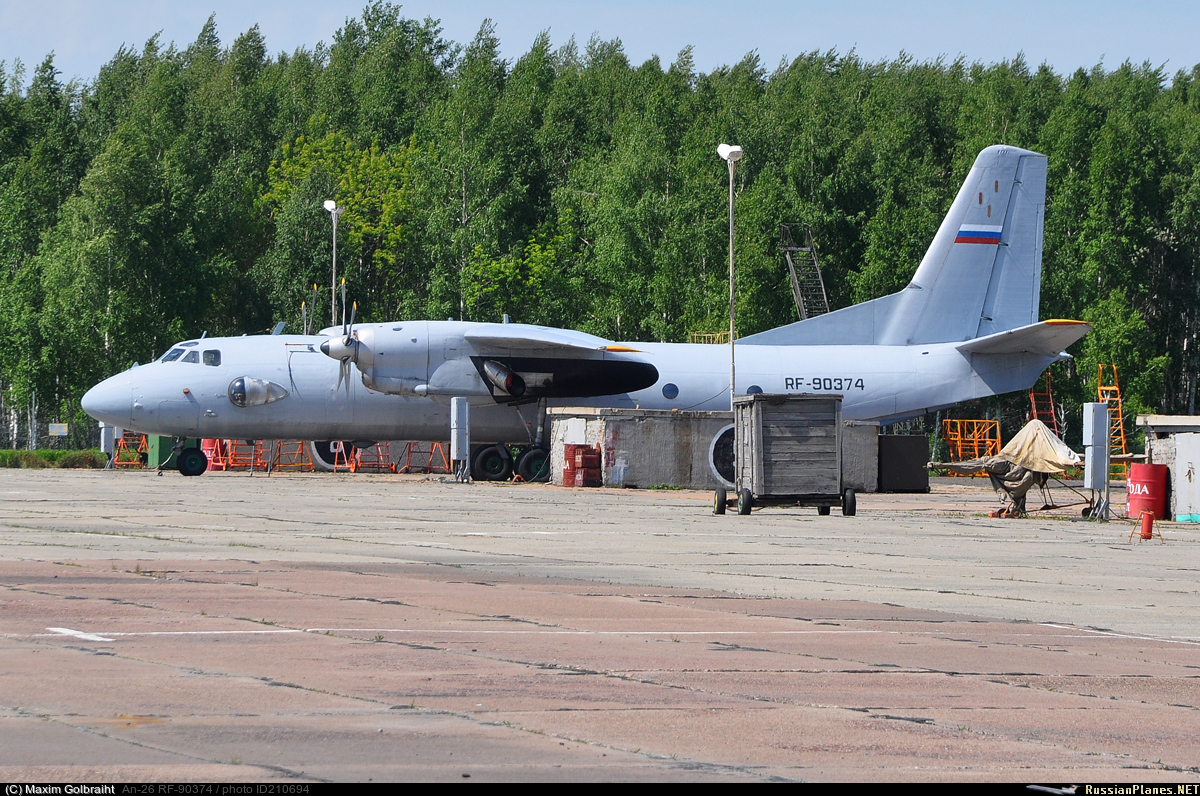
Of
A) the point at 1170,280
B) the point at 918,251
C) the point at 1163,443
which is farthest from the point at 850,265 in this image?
the point at 1163,443

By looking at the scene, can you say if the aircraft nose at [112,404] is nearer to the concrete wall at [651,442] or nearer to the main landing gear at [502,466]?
the main landing gear at [502,466]

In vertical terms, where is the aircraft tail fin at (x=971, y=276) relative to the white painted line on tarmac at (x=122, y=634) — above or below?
above

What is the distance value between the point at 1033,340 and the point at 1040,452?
33.9 ft

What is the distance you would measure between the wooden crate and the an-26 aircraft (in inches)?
429

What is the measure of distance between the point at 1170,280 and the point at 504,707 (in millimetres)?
67148

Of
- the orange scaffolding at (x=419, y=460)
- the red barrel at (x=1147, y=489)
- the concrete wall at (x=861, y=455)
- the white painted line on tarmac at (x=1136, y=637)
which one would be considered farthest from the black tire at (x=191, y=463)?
the white painted line on tarmac at (x=1136, y=637)

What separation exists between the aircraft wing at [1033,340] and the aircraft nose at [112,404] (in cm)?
2259

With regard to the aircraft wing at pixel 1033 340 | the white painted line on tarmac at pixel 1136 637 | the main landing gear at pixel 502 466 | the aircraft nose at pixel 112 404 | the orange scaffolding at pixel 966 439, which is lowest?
the white painted line on tarmac at pixel 1136 637

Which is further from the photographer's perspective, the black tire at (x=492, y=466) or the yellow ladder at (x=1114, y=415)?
the yellow ladder at (x=1114, y=415)

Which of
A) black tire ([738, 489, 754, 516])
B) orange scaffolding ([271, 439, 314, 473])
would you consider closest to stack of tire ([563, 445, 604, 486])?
black tire ([738, 489, 754, 516])

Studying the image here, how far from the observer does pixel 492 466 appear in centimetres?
3806

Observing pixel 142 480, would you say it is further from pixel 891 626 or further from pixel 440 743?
pixel 440 743

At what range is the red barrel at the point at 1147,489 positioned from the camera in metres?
24.5

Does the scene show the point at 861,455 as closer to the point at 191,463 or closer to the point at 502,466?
the point at 502,466
